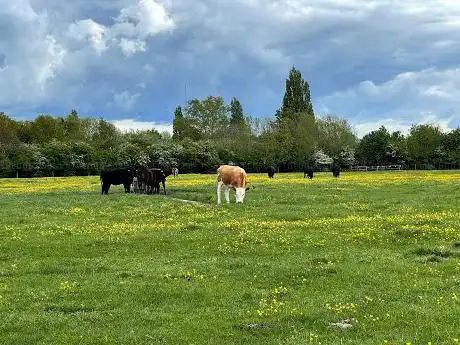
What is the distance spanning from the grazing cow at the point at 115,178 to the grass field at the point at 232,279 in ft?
72.5

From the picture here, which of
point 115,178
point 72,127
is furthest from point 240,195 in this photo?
point 72,127

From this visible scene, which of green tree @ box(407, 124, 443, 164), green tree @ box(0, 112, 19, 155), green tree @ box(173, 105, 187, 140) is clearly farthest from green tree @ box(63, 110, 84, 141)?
green tree @ box(407, 124, 443, 164)

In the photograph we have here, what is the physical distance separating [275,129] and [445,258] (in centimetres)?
12516

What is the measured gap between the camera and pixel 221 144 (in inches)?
5241

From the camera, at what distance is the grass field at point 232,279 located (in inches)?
404

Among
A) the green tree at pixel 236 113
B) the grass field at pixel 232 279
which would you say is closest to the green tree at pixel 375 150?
the green tree at pixel 236 113

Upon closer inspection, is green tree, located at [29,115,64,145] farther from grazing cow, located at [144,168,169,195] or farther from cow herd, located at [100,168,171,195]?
grazing cow, located at [144,168,169,195]

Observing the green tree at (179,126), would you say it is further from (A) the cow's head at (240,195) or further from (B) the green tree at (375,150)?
(A) the cow's head at (240,195)

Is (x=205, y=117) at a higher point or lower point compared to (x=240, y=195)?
higher

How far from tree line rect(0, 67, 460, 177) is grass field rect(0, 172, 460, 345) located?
89667 mm

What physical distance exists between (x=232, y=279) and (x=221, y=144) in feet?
390

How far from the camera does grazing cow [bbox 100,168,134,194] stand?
49.9 meters

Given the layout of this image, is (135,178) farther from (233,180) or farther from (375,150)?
(375,150)

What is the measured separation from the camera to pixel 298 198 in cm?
3769
